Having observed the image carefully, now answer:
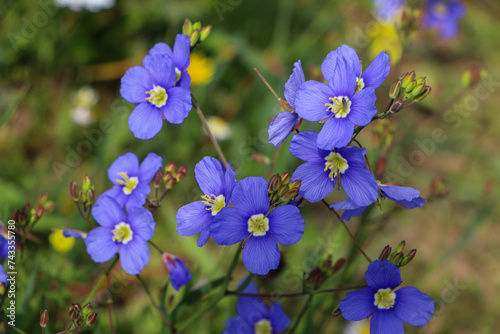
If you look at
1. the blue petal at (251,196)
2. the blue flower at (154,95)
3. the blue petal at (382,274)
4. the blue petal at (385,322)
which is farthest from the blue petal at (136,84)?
the blue petal at (385,322)

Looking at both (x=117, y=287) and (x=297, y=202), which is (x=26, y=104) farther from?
(x=297, y=202)

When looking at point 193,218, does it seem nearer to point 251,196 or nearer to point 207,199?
point 207,199

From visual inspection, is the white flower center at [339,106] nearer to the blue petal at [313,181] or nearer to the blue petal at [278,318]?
the blue petal at [313,181]

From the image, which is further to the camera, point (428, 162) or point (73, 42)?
point (428, 162)

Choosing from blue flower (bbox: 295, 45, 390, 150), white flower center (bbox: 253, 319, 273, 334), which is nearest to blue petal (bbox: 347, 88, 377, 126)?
blue flower (bbox: 295, 45, 390, 150)

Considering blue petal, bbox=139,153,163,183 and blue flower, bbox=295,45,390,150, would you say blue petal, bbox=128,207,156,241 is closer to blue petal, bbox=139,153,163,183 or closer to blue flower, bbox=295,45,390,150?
blue petal, bbox=139,153,163,183

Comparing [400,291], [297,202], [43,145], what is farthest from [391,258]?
[43,145]
